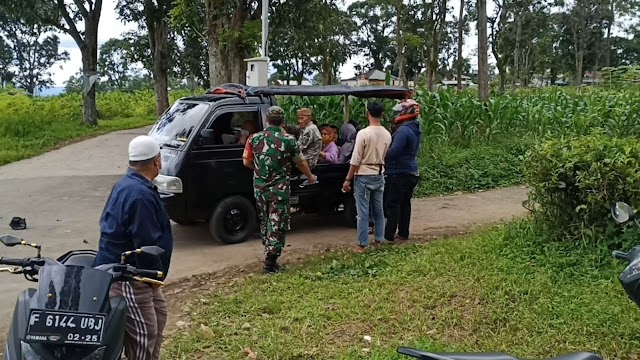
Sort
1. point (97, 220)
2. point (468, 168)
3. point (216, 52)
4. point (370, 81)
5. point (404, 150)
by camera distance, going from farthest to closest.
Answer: point (370, 81) → point (216, 52) → point (468, 168) → point (97, 220) → point (404, 150)

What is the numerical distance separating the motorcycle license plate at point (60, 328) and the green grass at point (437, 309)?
2.01 meters

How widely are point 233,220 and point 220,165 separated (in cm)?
75

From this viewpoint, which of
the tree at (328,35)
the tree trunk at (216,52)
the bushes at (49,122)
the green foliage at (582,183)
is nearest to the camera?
the green foliage at (582,183)

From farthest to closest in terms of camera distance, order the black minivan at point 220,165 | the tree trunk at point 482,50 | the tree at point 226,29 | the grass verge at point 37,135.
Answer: the tree trunk at point 482,50 < the grass verge at point 37,135 < the tree at point 226,29 < the black minivan at point 220,165

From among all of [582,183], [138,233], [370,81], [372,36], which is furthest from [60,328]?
[372,36]

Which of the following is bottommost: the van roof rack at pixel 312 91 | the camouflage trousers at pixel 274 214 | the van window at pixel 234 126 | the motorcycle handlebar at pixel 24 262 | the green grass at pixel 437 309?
the green grass at pixel 437 309

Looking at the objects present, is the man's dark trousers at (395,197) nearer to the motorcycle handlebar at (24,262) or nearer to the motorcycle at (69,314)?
the motorcycle at (69,314)

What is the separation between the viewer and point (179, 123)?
780cm

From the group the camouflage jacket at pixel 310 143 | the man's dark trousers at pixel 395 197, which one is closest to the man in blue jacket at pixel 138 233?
the man's dark trousers at pixel 395 197

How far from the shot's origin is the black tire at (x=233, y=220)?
300 inches

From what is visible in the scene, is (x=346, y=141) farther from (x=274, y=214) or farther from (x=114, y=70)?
(x=114, y=70)

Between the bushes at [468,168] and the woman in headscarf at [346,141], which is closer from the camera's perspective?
the woman in headscarf at [346,141]

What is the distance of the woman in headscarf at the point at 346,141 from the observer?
8.41 metres

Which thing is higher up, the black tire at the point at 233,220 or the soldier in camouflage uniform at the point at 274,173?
the soldier in camouflage uniform at the point at 274,173
